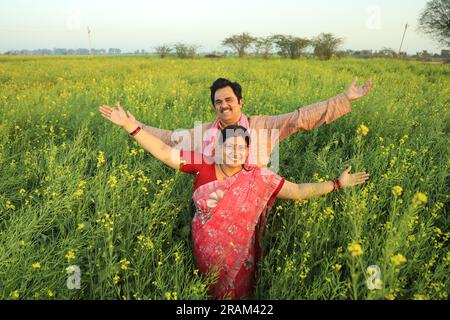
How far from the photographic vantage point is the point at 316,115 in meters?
2.62

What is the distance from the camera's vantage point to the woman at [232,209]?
203 centimetres

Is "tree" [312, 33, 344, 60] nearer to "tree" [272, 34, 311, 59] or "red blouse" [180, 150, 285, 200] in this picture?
"tree" [272, 34, 311, 59]

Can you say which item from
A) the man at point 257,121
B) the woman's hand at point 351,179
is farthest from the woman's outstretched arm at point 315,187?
the man at point 257,121

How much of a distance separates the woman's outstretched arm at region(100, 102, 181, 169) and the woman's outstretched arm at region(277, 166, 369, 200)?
733 mm

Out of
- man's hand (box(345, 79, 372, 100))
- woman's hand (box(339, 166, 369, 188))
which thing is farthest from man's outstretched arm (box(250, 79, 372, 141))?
woman's hand (box(339, 166, 369, 188))

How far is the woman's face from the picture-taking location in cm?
202

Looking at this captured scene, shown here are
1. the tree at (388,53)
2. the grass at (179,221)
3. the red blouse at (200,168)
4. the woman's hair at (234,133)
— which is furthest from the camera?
the tree at (388,53)

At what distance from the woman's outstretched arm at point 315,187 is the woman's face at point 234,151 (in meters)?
0.38

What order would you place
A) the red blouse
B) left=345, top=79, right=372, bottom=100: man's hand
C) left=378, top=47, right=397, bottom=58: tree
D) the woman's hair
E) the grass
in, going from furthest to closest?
left=378, top=47, right=397, bottom=58: tree, left=345, top=79, right=372, bottom=100: man's hand, the red blouse, the woman's hair, the grass

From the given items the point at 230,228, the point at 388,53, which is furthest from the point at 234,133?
the point at 388,53

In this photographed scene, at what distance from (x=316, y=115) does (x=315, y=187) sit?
0.65 meters

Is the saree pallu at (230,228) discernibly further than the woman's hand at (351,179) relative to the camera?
No

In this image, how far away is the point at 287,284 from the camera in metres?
1.85

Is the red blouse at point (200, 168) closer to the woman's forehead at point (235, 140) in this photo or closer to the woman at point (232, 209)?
the woman at point (232, 209)
